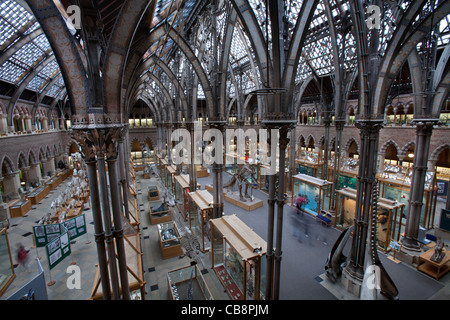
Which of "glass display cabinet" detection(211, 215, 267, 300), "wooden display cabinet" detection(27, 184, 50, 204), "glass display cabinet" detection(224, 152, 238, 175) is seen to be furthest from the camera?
"glass display cabinet" detection(224, 152, 238, 175)

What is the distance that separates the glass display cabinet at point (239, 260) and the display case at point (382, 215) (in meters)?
5.97

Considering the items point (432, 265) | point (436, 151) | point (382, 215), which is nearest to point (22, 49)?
point (382, 215)

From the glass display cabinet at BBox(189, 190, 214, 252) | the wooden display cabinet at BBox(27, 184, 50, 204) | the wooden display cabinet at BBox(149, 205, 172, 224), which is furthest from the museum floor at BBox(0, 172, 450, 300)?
the wooden display cabinet at BBox(27, 184, 50, 204)

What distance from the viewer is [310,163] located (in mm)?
19469

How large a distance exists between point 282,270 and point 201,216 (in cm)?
386

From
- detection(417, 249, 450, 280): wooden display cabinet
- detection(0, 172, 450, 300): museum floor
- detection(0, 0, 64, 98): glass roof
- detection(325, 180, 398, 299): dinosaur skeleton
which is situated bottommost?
detection(0, 172, 450, 300): museum floor

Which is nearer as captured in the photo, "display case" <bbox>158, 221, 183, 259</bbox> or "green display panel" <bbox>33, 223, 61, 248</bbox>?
"green display panel" <bbox>33, 223, 61, 248</bbox>

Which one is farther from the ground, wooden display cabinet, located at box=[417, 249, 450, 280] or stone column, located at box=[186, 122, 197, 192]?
stone column, located at box=[186, 122, 197, 192]

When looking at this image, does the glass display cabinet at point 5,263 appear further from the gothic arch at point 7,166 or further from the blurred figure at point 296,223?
the gothic arch at point 7,166

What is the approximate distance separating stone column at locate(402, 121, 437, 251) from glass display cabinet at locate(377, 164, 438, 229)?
288cm

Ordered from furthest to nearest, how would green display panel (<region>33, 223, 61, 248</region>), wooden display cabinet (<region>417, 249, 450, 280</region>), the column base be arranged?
green display panel (<region>33, 223, 61, 248</region>), wooden display cabinet (<region>417, 249, 450, 280</region>), the column base

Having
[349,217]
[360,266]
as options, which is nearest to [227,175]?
[349,217]

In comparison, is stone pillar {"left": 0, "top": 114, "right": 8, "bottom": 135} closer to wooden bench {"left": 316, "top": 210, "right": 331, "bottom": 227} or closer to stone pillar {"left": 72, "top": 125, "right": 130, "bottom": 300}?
stone pillar {"left": 72, "top": 125, "right": 130, "bottom": 300}

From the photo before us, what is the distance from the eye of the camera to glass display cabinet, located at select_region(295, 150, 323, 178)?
19.2 metres
